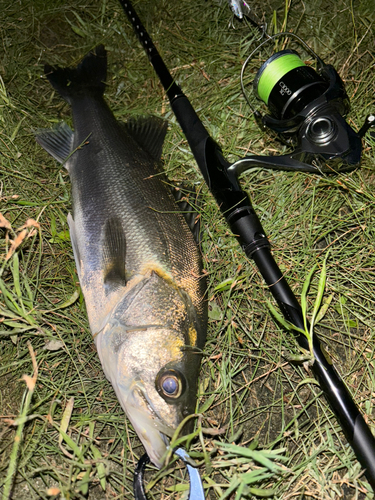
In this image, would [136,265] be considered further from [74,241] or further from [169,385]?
[169,385]

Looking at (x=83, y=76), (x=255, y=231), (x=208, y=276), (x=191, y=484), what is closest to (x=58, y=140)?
(x=83, y=76)

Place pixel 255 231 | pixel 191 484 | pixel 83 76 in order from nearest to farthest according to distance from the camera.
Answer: pixel 191 484, pixel 255 231, pixel 83 76

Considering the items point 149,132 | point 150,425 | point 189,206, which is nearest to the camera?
point 150,425

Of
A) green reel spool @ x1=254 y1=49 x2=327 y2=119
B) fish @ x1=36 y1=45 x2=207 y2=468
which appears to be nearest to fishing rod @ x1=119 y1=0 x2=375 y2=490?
green reel spool @ x1=254 y1=49 x2=327 y2=119

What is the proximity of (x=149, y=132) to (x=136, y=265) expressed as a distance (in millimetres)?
1122

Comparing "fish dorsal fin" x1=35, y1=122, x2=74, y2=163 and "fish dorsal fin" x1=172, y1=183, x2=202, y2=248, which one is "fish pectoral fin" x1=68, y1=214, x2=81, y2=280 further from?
"fish dorsal fin" x1=172, y1=183, x2=202, y2=248

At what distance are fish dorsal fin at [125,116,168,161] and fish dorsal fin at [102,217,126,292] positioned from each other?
74cm

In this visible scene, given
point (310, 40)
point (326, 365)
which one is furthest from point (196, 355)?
point (310, 40)

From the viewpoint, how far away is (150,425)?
2.11 m

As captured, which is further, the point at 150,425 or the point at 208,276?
the point at 208,276

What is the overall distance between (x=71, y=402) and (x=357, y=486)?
1725 mm

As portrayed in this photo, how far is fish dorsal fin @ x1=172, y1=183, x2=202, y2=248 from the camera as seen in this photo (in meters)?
2.70

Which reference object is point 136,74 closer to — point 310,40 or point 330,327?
point 310,40

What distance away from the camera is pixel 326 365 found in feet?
7.30
